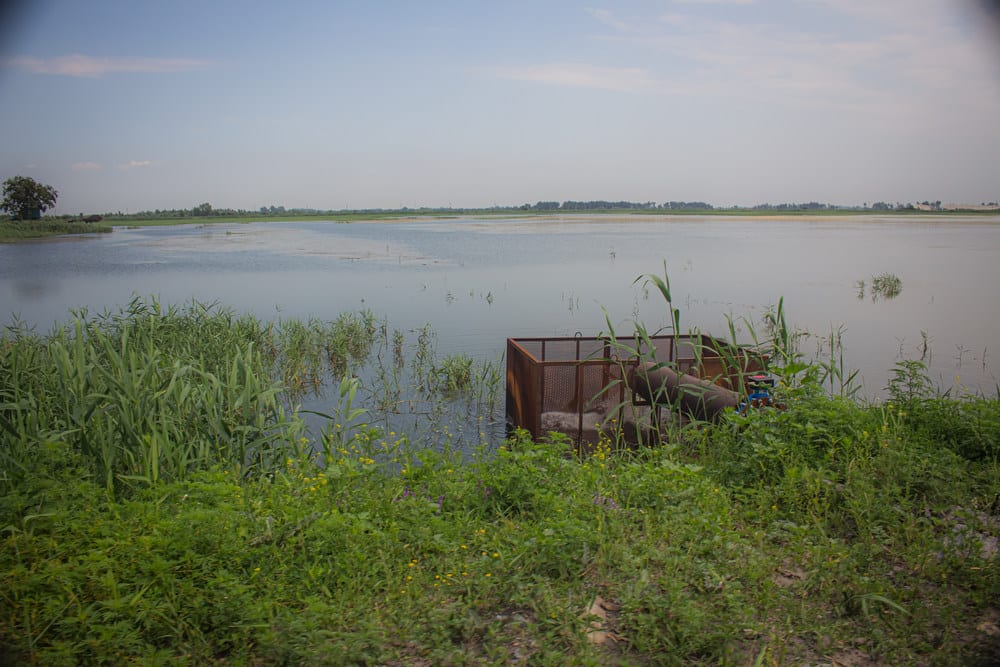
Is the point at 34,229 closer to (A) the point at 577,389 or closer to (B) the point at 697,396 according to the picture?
(A) the point at 577,389

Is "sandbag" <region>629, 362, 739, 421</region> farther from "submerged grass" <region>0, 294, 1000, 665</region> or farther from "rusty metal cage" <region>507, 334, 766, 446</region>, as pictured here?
"submerged grass" <region>0, 294, 1000, 665</region>

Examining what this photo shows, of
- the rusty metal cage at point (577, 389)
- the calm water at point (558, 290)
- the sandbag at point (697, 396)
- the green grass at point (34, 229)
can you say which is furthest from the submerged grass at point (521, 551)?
the green grass at point (34, 229)

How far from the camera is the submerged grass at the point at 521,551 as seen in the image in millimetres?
2756

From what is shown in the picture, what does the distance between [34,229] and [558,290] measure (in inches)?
1726

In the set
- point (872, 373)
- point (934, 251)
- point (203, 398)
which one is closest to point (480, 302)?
point (872, 373)

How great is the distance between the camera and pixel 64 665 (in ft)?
8.07

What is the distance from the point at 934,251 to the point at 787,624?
4164 centimetres

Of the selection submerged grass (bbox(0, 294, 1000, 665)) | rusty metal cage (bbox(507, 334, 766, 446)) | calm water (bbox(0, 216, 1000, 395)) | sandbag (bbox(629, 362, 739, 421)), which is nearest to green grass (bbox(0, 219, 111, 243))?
calm water (bbox(0, 216, 1000, 395))

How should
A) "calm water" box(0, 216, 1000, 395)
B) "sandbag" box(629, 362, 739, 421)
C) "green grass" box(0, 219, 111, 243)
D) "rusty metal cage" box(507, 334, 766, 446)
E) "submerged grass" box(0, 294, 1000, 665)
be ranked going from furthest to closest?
1. "green grass" box(0, 219, 111, 243)
2. "calm water" box(0, 216, 1000, 395)
3. "rusty metal cage" box(507, 334, 766, 446)
4. "sandbag" box(629, 362, 739, 421)
5. "submerged grass" box(0, 294, 1000, 665)

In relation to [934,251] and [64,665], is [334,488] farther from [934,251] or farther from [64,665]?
[934,251]

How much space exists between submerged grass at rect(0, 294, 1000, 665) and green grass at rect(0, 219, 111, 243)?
46.3 metres

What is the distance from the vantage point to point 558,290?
22.9 m

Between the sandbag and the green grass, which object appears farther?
the green grass

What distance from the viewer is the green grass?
41444mm
